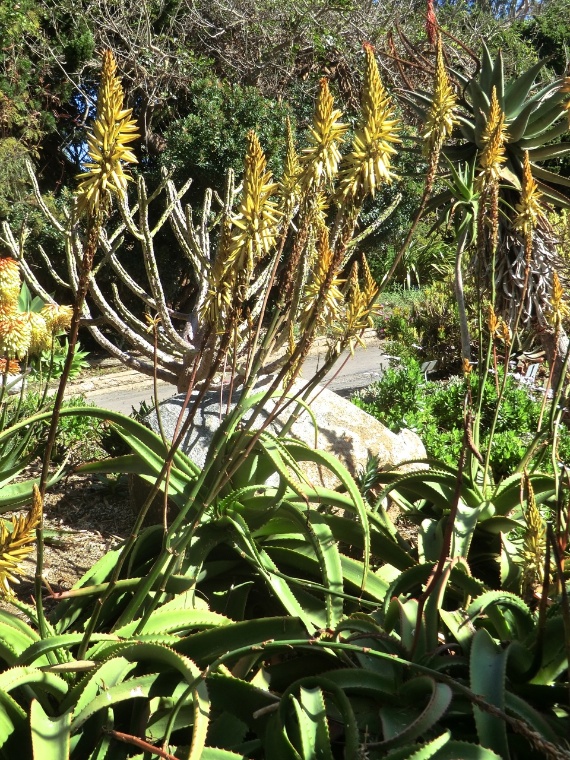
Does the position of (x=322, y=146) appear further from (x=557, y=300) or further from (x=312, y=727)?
(x=312, y=727)

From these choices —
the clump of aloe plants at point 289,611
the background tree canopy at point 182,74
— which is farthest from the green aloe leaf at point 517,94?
the background tree canopy at point 182,74

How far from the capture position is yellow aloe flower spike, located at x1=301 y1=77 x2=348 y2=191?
139 cm

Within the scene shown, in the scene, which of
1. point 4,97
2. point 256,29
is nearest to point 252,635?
point 4,97

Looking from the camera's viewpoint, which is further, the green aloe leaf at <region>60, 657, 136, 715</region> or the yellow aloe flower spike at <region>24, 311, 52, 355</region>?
the yellow aloe flower spike at <region>24, 311, 52, 355</region>

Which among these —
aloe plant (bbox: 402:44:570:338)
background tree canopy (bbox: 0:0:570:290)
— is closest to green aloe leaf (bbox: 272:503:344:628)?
aloe plant (bbox: 402:44:570:338)

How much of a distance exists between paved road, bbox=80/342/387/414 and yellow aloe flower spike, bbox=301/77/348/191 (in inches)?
229

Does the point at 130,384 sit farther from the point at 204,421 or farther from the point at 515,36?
the point at 515,36

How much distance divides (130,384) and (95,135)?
30.9 feet

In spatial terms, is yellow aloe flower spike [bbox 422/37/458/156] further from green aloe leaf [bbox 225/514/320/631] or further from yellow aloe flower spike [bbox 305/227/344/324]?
green aloe leaf [bbox 225/514/320/631]

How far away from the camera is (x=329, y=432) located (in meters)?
3.43

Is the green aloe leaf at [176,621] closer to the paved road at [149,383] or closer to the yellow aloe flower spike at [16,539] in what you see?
the yellow aloe flower spike at [16,539]

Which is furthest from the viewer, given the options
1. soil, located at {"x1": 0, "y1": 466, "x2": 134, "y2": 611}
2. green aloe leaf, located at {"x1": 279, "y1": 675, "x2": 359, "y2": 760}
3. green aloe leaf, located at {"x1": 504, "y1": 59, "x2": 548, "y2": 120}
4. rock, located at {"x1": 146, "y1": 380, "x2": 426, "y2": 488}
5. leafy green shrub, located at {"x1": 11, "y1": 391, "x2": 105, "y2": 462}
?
green aloe leaf, located at {"x1": 504, "y1": 59, "x2": 548, "y2": 120}

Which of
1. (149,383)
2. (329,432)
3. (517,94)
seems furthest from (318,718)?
(149,383)

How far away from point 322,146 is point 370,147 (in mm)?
113
